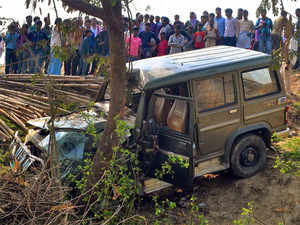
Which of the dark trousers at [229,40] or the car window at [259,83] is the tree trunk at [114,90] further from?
the dark trousers at [229,40]

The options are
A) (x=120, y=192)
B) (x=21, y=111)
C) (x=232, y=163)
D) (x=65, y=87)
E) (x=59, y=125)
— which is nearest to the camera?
(x=120, y=192)

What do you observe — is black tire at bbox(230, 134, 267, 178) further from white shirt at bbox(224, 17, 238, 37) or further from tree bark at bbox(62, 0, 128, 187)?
white shirt at bbox(224, 17, 238, 37)

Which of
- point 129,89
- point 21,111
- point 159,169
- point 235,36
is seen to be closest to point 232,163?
point 159,169

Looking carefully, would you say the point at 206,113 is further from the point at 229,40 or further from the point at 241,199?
the point at 229,40

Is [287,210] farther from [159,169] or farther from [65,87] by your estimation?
[65,87]

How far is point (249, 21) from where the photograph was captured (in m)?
12.4

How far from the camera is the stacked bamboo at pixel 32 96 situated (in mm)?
8859

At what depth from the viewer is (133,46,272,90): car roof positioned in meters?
6.50

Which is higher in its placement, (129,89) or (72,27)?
(72,27)

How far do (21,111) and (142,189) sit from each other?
4088mm

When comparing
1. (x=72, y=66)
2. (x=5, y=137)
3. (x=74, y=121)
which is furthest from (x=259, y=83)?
(x=72, y=66)

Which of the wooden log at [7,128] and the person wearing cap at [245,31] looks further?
the person wearing cap at [245,31]

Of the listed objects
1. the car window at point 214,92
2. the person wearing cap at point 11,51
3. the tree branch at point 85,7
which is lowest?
the car window at point 214,92

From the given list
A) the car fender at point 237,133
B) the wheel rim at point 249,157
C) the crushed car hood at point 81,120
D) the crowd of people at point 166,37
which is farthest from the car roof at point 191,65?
the crowd of people at point 166,37
